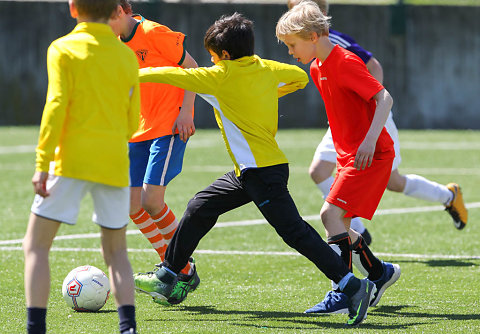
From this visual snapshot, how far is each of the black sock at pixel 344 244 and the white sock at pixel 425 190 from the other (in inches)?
104

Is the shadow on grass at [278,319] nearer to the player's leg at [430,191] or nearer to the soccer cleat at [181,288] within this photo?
the soccer cleat at [181,288]

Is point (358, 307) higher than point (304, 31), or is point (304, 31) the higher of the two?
point (304, 31)

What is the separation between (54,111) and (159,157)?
1.99m

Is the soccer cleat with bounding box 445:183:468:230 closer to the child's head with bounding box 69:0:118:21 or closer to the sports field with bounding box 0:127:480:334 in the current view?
the sports field with bounding box 0:127:480:334

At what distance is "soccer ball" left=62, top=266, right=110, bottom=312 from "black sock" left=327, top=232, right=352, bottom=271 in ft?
4.50

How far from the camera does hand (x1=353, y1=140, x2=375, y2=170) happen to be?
517 cm

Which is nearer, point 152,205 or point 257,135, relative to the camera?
point 257,135

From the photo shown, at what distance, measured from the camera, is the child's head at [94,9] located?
4.22 metres

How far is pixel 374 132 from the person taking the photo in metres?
5.16

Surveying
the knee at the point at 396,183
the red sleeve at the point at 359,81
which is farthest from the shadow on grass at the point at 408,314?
the knee at the point at 396,183

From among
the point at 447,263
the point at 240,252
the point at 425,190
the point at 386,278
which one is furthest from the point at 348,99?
the point at 425,190

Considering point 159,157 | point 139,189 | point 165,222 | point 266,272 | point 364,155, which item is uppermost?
point 364,155

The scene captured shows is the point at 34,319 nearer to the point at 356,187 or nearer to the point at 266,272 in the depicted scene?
the point at 356,187

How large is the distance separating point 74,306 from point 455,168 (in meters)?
9.10
